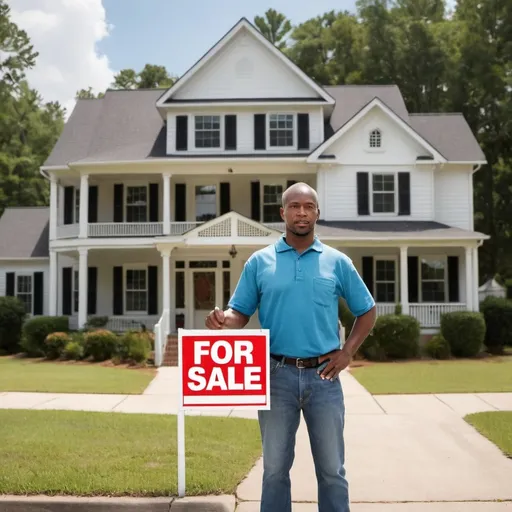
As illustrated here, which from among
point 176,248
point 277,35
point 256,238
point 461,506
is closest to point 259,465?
point 461,506

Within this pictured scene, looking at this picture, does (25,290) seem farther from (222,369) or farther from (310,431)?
(310,431)

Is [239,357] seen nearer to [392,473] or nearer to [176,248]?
[392,473]

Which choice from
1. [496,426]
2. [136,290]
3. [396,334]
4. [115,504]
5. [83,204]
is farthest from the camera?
[136,290]

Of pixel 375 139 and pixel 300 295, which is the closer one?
pixel 300 295

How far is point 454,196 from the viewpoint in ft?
73.8

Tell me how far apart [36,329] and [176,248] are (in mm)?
5017

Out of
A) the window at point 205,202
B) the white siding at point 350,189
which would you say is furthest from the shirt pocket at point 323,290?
the window at point 205,202

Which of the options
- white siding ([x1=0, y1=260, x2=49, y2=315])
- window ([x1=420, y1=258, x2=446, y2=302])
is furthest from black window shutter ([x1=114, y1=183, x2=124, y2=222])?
window ([x1=420, y1=258, x2=446, y2=302])

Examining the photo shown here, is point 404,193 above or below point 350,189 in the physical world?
below

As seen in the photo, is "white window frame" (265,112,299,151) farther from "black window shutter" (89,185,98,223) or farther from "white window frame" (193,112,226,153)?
"black window shutter" (89,185,98,223)

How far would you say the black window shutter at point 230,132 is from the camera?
73.0 ft

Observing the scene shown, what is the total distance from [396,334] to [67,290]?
1209cm

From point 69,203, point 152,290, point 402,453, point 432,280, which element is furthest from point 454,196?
point 402,453

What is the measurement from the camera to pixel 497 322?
68.8 feet
